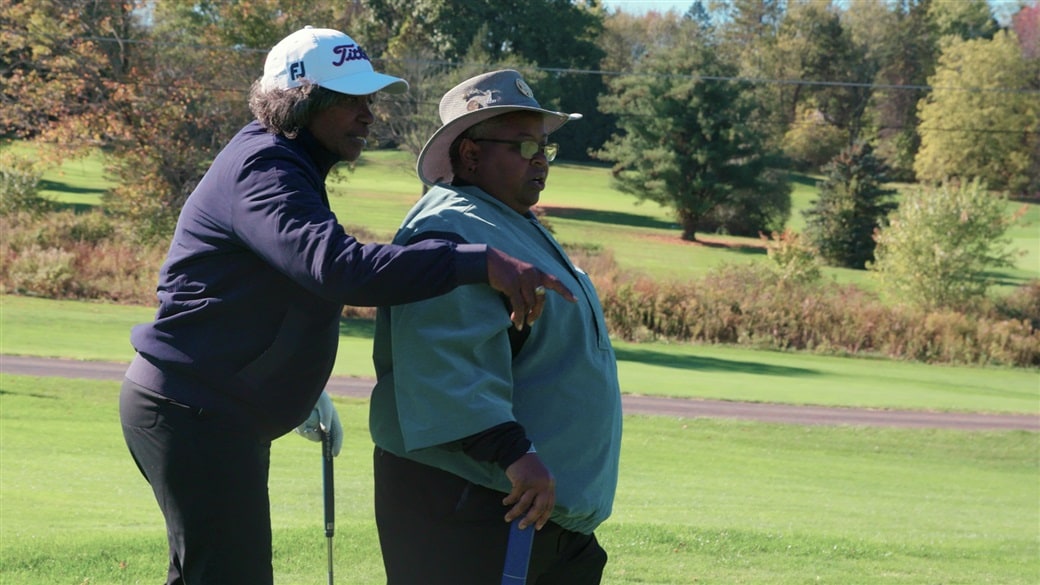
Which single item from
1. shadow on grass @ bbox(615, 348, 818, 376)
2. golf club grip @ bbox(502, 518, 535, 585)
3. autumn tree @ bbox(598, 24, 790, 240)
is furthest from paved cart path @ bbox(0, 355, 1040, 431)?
autumn tree @ bbox(598, 24, 790, 240)

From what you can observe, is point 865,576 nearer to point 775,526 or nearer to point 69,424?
point 775,526

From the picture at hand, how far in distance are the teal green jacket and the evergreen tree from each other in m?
54.9

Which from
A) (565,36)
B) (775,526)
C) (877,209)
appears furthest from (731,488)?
(565,36)

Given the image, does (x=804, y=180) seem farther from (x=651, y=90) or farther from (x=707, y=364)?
(x=707, y=364)

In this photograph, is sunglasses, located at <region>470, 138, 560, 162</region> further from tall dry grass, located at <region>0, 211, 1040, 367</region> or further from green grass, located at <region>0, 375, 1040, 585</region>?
tall dry grass, located at <region>0, 211, 1040, 367</region>

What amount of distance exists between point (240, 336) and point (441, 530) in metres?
0.68

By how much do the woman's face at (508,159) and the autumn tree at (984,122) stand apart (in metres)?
86.2

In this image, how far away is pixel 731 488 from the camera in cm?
1114

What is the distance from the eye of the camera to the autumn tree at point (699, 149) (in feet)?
206

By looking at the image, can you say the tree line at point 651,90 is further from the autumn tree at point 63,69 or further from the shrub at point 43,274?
the shrub at point 43,274

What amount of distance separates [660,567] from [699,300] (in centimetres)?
2365

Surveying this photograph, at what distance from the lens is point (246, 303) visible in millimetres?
3016

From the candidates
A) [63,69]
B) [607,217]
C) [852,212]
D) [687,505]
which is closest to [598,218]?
[607,217]

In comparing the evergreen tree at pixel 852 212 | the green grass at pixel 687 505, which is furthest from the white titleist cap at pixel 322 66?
the evergreen tree at pixel 852 212
